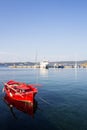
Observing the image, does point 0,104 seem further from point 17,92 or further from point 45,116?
point 45,116

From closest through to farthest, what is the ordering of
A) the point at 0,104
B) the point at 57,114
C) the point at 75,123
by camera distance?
the point at 75,123 → the point at 57,114 → the point at 0,104

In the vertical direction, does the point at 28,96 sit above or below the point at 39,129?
above

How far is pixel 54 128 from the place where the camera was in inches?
988

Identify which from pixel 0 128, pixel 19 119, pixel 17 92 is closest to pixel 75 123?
pixel 19 119

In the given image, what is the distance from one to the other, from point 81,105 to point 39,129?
1509 centimetres

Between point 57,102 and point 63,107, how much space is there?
4451 millimetres

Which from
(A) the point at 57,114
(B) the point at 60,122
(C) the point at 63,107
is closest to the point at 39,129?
(B) the point at 60,122

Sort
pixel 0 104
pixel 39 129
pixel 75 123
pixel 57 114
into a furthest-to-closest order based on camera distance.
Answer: pixel 0 104 < pixel 57 114 < pixel 75 123 < pixel 39 129

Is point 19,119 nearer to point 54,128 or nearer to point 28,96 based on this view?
point 54,128

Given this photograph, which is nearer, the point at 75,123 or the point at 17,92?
the point at 75,123

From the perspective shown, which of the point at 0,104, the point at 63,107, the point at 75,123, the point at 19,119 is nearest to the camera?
the point at 75,123

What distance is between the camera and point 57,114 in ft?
103

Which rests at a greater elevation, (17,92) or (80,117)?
(17,92)

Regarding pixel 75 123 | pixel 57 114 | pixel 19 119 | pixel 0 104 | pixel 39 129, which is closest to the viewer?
pixel 39 129
